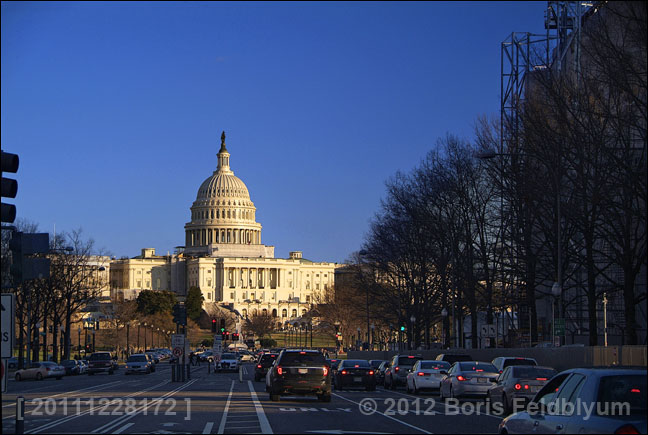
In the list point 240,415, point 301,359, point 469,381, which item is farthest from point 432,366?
point 240,415

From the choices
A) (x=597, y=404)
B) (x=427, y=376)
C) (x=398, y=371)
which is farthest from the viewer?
(x=398, y=371)

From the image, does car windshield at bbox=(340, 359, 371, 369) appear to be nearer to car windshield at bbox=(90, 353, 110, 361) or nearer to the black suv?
the black suv

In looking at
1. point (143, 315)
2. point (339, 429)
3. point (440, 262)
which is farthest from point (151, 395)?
point (143, 315)

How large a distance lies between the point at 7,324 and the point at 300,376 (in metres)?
15.6

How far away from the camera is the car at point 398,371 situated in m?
41.5

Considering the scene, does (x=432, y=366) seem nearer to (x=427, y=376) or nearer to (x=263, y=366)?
(x=427, y=376)

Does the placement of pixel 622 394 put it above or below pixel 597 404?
above

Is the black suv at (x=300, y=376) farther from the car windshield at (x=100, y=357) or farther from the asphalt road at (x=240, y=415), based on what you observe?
the car windshield at (x=100, y=357)

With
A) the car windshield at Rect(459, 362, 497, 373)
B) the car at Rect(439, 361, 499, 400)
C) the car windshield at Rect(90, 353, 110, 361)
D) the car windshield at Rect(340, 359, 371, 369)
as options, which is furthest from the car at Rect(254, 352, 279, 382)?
the car windshield at Rect(90, 353, 110, 361)

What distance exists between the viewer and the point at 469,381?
30078 mm

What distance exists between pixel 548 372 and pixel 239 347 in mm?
131958

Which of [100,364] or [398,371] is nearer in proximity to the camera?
[398,371]

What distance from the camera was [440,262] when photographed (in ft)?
212

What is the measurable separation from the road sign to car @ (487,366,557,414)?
42.4ft
